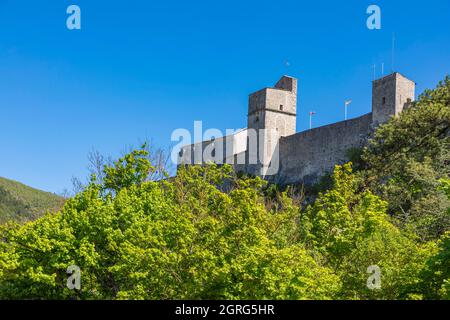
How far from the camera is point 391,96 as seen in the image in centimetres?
3647

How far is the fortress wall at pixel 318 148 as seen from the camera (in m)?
39.7

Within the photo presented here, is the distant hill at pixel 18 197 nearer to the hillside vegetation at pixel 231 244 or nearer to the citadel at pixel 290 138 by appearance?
the citadel at pixel 290 138

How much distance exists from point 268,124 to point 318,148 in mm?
5420

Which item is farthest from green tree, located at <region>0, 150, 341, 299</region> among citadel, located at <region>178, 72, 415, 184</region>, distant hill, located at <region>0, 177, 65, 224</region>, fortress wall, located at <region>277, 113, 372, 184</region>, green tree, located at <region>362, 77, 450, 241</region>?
distant hill, located at <region>0, 177, 65, 224</region>

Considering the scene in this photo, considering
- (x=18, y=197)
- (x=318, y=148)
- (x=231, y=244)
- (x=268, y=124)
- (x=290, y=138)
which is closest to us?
(x=231, y=244)

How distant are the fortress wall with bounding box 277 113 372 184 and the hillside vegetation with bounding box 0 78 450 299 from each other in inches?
608

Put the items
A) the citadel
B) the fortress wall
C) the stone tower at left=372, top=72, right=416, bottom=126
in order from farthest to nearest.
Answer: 1. the fortress wall
2. the citadel
3. the stone tower at left=372, top=72, right=416, bottom=126

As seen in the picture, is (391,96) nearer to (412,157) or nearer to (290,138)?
(290,138)

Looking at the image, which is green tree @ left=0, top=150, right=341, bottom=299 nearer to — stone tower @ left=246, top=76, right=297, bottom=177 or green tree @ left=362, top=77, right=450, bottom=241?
green tree @ left=362, top=77, right=450, bottom=241

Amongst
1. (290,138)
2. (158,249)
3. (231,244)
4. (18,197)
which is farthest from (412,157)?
(18,197)

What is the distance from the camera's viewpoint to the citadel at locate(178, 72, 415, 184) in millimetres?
37000

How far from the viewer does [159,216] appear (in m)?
18.7

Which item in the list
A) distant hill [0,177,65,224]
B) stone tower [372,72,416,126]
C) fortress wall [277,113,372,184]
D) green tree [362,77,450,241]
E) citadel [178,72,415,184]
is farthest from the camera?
distant hill [0,177,65,224]
